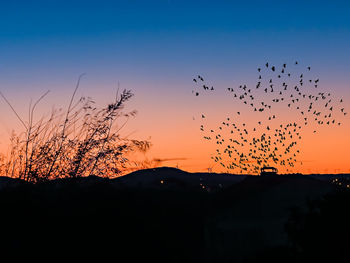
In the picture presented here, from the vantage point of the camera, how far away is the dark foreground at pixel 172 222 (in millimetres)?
5645

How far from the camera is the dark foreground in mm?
5645

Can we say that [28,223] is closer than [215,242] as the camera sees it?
Yes

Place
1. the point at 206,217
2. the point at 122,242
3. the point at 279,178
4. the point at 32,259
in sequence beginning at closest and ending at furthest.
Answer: the point at 32,259
the point at 122,242
the point at 206,217
the point at 279,178

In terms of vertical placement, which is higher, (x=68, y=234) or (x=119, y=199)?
(x=119, y=199)

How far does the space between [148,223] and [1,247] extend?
2.01 meters

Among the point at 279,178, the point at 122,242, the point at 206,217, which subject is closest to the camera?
the point at 122,242

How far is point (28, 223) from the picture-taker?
260 inches

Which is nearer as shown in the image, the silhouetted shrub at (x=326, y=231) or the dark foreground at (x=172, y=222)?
the silhouetted shrub at (x=326, y=231)

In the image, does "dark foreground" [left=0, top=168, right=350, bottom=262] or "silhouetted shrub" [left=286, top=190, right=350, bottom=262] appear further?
"dark foreground" [left=0, top=168, right=350, bottom=262]

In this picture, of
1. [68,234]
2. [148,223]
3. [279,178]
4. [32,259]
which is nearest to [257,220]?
[279,178]

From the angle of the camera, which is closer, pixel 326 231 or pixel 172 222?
pixel 326 231

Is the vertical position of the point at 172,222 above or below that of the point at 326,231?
above

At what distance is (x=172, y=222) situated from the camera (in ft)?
24.9

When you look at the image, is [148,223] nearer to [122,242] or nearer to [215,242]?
[122,242]
